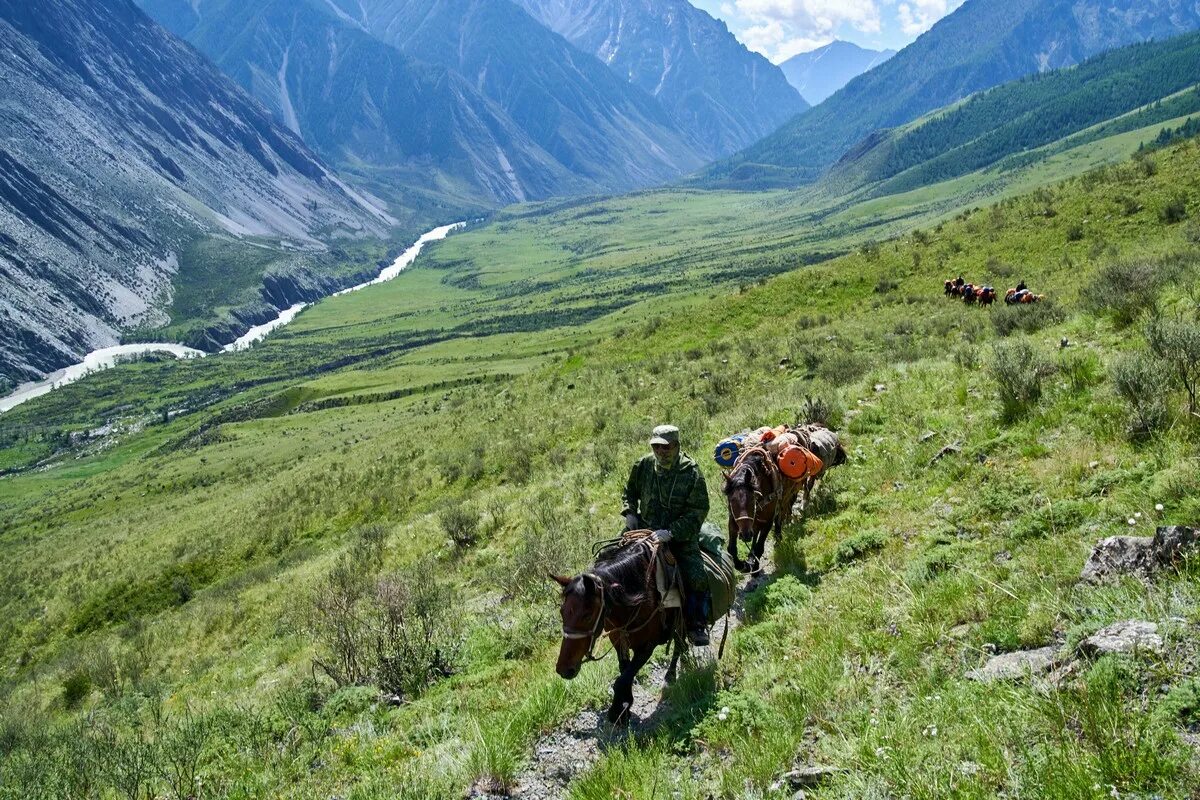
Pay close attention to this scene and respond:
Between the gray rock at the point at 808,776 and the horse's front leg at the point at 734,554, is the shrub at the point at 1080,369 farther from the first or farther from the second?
the gray rock at the point at 808,776

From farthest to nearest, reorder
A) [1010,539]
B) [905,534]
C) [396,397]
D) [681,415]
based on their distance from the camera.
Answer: [396,397] < [681,415] < [905,534] < [1010,539]

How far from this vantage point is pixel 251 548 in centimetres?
2448

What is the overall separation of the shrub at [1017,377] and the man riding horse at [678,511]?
263 inches

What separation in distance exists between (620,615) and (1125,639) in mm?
3875

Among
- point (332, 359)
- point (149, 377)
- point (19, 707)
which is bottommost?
point (19, 707)

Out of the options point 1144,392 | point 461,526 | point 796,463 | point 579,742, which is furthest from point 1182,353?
point 461,526

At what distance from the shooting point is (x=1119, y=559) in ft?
16.7

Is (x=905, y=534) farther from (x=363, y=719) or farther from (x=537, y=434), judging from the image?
(x=537, y=434)

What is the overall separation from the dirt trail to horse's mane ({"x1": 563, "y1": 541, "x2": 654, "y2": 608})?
120 cm

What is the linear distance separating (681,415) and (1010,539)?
14.5 meters

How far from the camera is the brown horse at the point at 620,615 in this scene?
565 cm

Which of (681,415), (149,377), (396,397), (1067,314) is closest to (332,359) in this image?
(149,377)

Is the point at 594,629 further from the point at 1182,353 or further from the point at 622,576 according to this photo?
the point at 1182,353

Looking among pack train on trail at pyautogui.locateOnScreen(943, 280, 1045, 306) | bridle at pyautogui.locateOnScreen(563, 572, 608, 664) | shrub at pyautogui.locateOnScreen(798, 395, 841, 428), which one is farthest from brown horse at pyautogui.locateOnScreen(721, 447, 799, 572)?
pack train on trail at pyautogui.locateOnScreen(943, 280, 1045, 306)
